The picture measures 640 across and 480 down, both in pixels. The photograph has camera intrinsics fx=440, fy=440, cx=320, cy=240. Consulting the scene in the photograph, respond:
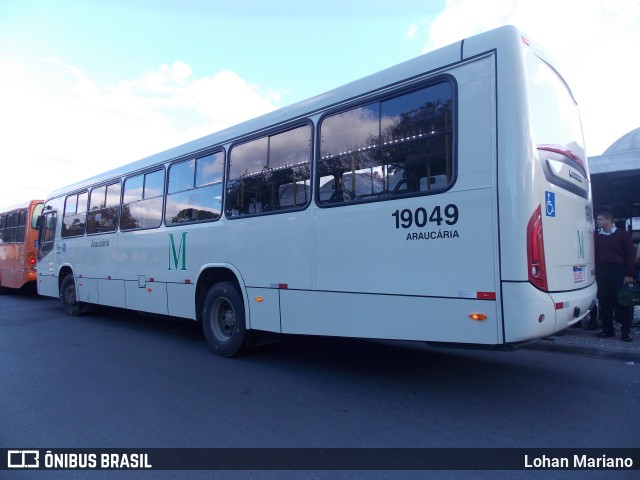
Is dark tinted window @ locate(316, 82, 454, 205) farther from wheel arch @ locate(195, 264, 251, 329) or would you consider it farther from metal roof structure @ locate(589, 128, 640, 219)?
metal roof structure @ locate(589, 128, 640, 219)

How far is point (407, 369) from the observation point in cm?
588

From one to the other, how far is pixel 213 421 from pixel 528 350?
4973 millimetres

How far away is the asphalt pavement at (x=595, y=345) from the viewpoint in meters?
6.18

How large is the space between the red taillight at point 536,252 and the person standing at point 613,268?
394 centimetres

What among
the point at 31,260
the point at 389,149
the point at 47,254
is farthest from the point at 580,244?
the point at 31,260

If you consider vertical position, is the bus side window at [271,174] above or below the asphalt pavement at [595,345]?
above

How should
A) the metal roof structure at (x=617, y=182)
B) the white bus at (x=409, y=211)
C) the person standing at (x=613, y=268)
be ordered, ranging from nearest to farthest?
the white bus at (x=409, y=211) < the person standing at (x=613, y=268) < the metal roof structure at (x=617, y=182)

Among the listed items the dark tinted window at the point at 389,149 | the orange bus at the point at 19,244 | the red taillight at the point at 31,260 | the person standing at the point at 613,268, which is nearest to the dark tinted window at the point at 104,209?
the orange bus at the point at 19,244

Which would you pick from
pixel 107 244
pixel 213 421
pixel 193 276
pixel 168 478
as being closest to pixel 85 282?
pixel 107 244

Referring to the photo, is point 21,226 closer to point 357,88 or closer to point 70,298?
point 70,298

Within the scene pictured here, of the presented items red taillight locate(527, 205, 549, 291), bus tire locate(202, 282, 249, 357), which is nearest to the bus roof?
red taillight locate(527, 205, 549, 291)

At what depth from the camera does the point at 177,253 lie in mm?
7324

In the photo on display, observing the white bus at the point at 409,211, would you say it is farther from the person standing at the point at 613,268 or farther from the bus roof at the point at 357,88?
the person standing at the point at 613,268

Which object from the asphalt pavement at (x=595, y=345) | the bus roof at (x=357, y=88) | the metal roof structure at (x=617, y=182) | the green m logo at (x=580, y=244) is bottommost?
the asphalt pavement at (x=595, y=345)
